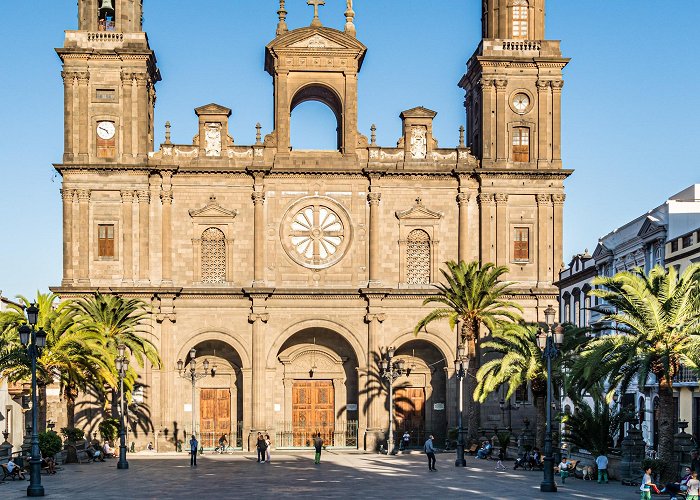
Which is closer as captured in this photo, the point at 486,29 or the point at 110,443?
the point at 110,443

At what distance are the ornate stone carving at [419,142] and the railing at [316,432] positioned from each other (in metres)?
16.7

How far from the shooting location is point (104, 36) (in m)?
69.2

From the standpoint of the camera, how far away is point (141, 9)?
71562 mm

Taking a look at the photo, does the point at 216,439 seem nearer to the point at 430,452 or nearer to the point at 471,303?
the point at 471,303

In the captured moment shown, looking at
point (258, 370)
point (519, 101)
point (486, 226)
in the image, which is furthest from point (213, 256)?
point (519, 101)

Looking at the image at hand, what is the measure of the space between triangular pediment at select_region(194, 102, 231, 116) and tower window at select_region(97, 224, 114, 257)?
8.64m

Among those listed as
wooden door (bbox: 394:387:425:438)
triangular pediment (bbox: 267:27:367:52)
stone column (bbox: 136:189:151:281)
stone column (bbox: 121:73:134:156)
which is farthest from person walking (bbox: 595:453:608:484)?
stone column (bbox: 121:73:134:156)

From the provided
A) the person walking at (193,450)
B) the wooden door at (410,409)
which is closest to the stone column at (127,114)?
the person walking at (193,450)

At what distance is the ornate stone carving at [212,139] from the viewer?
69688 mm

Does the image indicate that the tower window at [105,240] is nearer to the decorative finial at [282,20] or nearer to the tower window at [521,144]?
the decorative finial at [282,20]

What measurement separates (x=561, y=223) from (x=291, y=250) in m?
16.4

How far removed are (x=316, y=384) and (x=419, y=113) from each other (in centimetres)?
1786

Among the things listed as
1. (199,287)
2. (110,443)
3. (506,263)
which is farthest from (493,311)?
(110,443)

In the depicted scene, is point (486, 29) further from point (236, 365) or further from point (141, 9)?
point (236, 365)
